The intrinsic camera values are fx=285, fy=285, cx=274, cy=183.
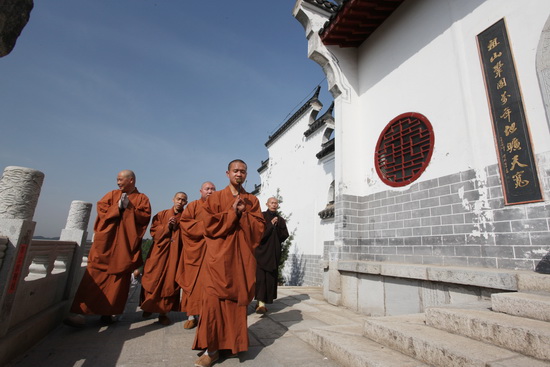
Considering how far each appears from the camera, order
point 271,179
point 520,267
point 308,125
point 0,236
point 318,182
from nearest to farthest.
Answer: point 0,236
point 520,267
point 318,182
point 308,125
point 271,179

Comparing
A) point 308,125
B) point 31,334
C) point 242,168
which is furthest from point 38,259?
point 308,125

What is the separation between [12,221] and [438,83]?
507cm

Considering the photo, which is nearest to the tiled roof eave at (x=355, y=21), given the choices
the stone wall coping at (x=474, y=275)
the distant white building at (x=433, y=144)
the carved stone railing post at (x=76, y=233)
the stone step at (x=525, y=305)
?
the distant white building at (x=433, y=144)

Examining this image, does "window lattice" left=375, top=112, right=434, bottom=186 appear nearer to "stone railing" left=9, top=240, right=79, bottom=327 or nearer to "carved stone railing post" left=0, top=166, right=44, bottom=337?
"carved stone railing post" left=0, top=166, right=44, bottom=337

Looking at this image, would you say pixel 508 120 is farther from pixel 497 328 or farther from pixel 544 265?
pixel 497 328

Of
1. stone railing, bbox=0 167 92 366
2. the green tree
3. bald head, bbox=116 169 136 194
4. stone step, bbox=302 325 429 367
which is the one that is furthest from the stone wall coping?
the green tree

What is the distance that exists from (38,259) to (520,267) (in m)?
5.17

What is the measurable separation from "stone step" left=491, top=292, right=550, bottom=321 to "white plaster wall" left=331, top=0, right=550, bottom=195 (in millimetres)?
1566

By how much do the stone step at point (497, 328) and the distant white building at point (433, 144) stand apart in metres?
0.80

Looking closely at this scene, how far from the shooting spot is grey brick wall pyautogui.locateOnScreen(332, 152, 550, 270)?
2.86 meters

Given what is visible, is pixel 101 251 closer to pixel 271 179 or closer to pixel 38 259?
pixel 38 259

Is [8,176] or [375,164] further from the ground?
[375,164]

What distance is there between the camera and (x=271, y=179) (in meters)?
13.9

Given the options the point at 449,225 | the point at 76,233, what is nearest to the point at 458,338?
the point at 449,225
